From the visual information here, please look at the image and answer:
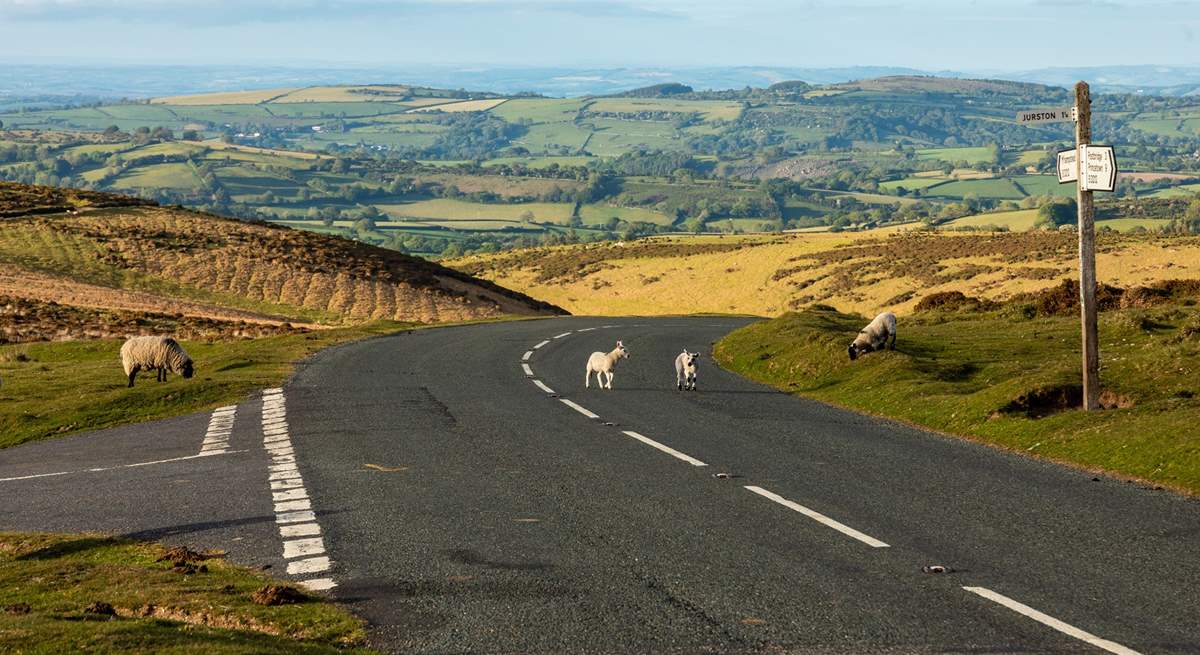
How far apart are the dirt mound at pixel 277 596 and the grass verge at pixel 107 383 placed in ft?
54.0

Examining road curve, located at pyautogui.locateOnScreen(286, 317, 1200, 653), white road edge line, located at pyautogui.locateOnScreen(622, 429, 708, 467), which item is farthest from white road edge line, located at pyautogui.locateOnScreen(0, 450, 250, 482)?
white road edge line, located at pyautogui.locateOnScreen(622, 429, 708, 467)

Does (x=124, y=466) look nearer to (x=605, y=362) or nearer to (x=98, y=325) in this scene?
(x=605, y=362)

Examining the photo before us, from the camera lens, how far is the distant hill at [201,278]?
59.0 meters

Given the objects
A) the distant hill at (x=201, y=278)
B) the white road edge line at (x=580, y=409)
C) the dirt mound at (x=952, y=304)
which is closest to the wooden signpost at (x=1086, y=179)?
the white road edge line at (x=580, y=409)

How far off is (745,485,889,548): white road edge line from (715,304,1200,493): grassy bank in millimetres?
4751

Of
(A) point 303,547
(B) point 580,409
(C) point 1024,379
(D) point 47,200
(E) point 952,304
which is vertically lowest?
(E) point 952,304

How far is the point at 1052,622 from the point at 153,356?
88.4 feet

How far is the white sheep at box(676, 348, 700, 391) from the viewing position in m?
28.5

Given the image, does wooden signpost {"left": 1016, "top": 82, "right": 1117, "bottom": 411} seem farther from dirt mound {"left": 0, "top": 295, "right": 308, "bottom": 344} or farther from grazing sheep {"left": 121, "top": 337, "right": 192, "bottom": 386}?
dirt mound {"left": 0, "top": 295, "right": 308, "bottom": 344}

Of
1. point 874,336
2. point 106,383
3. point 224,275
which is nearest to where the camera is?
point 874,336

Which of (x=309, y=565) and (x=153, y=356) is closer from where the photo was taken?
(x=309, y=565)

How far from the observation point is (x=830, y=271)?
10362 cm

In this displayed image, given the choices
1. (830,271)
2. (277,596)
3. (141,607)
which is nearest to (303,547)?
(277,596)

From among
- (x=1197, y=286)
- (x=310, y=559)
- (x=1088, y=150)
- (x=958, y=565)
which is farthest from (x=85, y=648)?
(x=1197, y=286)
